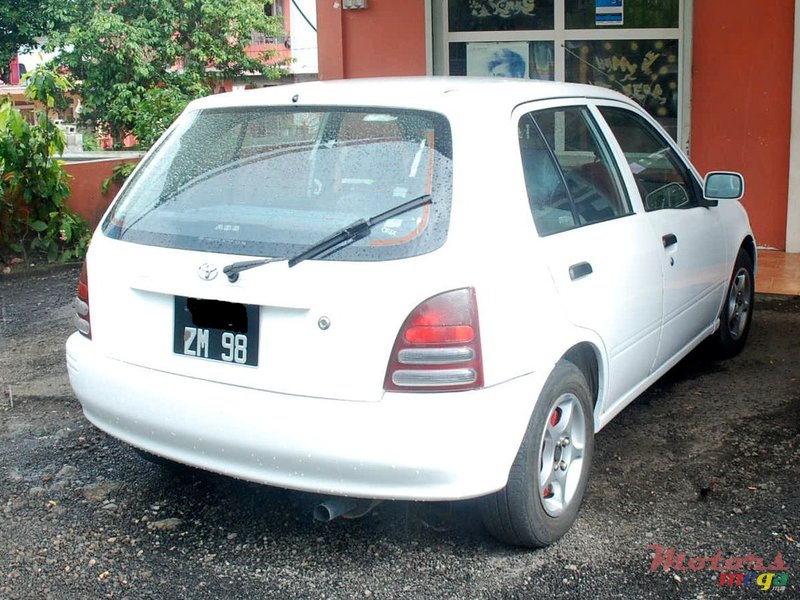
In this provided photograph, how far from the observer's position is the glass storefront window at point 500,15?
9812 millimetres

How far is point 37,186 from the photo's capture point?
885 centimetres

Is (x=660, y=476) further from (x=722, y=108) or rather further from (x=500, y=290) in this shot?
(x=722, y=108)

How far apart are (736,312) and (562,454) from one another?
261cm

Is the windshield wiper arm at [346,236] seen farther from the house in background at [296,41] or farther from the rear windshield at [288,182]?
the house in background at [296,41]

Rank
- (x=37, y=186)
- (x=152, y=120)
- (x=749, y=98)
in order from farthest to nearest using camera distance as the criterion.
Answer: (x=152, y=120)
(x=749, y=98)
(x=37, y=186)

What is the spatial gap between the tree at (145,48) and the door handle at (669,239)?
64.4 feet

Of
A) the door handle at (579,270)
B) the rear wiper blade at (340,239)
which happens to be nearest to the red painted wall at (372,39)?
the door handle at (579,270)

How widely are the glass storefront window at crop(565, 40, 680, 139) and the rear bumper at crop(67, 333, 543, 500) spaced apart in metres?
6.73

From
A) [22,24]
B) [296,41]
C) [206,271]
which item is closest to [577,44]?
[206,271]

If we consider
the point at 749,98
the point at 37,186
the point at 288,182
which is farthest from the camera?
the point at 749,98

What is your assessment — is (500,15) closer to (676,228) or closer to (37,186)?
(37,186)

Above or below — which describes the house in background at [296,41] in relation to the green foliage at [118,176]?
above

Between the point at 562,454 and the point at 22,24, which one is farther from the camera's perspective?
the point at 22,24

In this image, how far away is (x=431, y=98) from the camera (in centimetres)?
358
